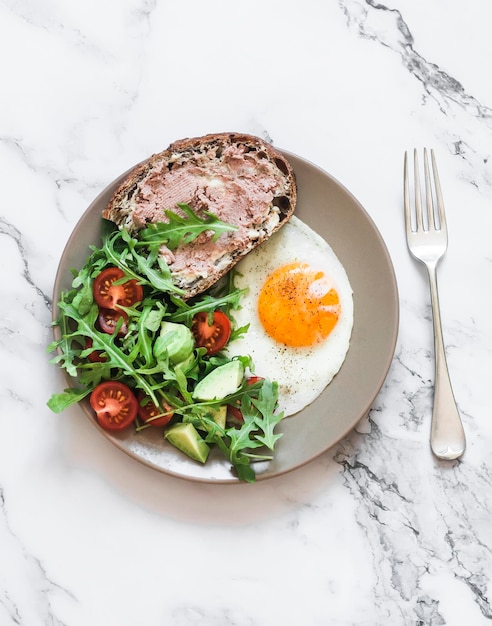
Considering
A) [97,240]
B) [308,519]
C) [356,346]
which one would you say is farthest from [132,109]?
[308,519]

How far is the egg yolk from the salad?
0.21 metres

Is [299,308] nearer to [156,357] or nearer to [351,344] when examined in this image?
[351,344]

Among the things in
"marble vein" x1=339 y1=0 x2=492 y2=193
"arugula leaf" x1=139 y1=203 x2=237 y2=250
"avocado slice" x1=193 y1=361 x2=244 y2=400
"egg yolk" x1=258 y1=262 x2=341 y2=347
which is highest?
"marble vein" x1=339 y1=0 x2=492 y2=193

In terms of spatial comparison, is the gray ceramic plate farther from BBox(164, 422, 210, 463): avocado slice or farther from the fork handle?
the fork handle

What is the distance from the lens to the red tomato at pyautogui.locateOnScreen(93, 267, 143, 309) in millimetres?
3539

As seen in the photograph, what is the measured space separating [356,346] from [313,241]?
1.75 ft

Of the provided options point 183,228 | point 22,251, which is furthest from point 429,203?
point 22,251

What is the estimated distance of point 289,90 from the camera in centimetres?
387

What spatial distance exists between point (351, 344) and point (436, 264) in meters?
0.55

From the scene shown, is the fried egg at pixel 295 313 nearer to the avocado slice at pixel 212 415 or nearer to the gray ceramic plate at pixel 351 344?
the gray ceramic plate at pixel 351 344

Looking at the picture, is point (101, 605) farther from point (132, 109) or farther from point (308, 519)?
point (132, 109)

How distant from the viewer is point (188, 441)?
353 cm

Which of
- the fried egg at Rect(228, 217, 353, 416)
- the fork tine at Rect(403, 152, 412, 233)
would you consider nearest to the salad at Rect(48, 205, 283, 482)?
the fried egg at Rect(228, 217, 353, 416)

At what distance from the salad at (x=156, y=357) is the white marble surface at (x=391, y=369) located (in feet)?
0.92
